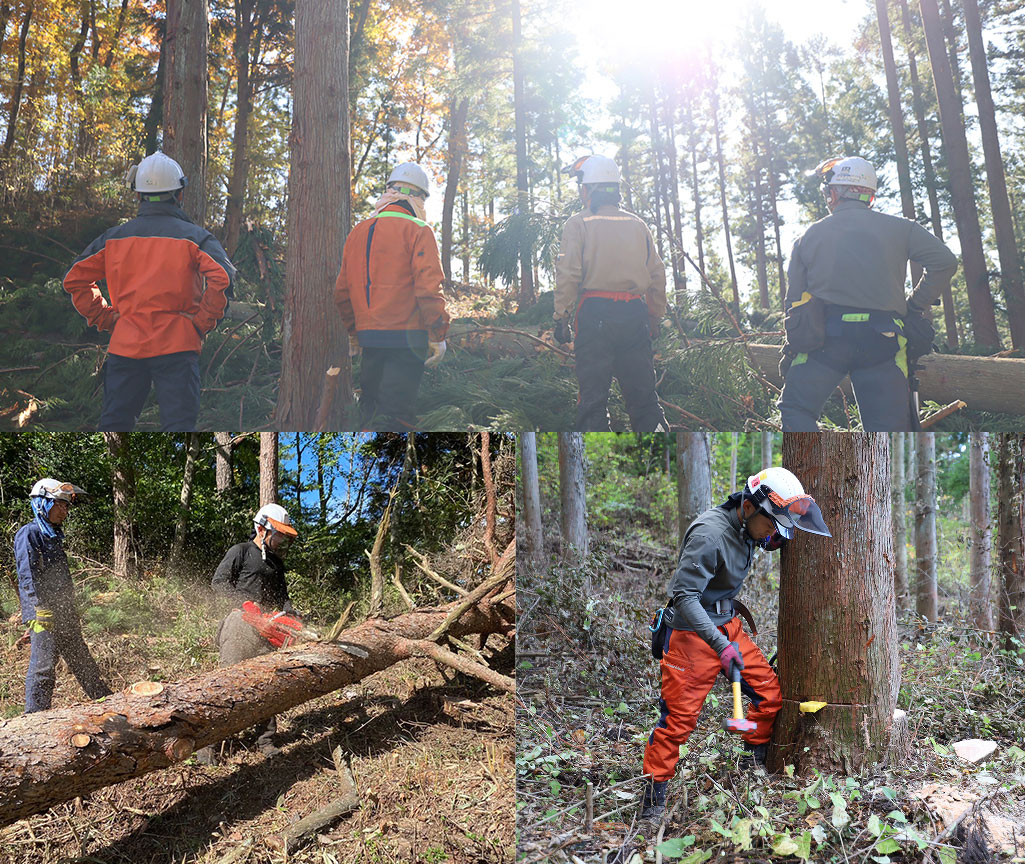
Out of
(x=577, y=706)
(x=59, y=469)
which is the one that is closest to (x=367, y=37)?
(x=59, y=469)

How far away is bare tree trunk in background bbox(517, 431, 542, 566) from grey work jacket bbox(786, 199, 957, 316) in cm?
216

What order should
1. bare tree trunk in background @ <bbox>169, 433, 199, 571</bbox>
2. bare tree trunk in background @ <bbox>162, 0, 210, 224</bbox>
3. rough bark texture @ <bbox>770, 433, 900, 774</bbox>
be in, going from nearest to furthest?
rough bark texture @ <bbox>770, 433, 900, 774</bbox> → bare tree trunk in background @ <bbox>169, 433, 199, 571</bbox> → bare tree trunk in background @ <bbox>162, 0, 210, 224</bbox>

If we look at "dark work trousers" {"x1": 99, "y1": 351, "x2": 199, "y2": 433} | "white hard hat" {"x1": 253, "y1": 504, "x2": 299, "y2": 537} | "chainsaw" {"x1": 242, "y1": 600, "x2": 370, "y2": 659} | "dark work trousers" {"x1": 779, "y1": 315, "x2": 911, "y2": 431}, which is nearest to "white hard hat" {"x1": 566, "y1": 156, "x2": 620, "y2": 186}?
"dark work trousers" {"x1": 779, "y1": 315, "x2": 911, "y2": 431}

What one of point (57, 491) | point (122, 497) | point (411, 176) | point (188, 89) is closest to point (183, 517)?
point (122, 497)

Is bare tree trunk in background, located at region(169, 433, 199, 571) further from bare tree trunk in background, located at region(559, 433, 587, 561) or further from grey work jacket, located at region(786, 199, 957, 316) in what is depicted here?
grey work jacket, located at region(786, 199, 957, 316)

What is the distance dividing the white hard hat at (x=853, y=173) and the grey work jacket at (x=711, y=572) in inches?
100

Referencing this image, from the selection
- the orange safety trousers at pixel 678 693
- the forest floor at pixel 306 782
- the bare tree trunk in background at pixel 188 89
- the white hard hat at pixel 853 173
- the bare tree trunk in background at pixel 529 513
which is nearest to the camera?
the orange safety trousers at pixel 678 693

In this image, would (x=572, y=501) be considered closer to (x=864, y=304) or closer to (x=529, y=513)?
(x=529, y=513)

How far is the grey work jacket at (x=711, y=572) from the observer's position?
335cm

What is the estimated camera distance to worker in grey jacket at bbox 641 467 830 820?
340 centimetres

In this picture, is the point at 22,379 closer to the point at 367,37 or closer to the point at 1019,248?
Result: the point at 367,37

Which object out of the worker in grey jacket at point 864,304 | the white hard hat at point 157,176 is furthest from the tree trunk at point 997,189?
the white hard hat at point 157,176

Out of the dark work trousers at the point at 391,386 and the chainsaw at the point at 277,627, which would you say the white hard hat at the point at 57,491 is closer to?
the chainsaw at the point at 277,627

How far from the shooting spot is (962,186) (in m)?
5.04
